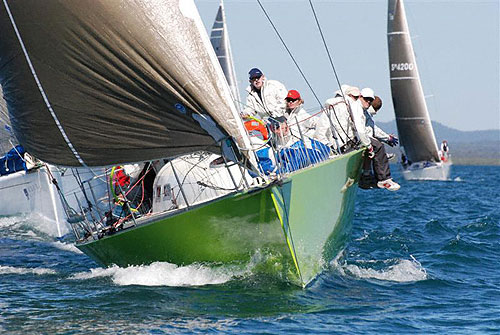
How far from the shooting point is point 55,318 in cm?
752

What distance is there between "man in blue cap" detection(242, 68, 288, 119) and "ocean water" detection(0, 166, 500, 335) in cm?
205

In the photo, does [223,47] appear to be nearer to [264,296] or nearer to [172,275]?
[172,275]

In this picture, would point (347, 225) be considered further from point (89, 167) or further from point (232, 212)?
point (89, 167)

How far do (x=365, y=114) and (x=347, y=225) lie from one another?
1493 millimetres

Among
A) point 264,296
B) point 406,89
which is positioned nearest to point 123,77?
point 264,296

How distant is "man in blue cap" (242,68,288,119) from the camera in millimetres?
10688

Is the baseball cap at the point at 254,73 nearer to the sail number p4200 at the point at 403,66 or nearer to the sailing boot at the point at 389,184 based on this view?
the sailing boot at the point at 389,184

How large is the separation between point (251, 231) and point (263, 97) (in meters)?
2.76

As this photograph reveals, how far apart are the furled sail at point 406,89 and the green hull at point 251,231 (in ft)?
92.5

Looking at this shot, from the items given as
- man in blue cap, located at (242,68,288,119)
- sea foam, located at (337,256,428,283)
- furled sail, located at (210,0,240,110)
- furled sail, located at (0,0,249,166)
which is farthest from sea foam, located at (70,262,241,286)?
furled sail, located at (210,0,240,110)

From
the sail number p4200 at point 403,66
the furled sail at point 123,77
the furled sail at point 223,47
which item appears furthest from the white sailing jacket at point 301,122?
the sail number p4200 at point 403,66

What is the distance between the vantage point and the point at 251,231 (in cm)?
848

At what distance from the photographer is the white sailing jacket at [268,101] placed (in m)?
10.7

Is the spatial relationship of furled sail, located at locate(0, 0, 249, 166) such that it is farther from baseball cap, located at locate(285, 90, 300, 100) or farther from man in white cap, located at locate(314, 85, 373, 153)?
man in white cap, located at locate(314, 85, 373, 153)
